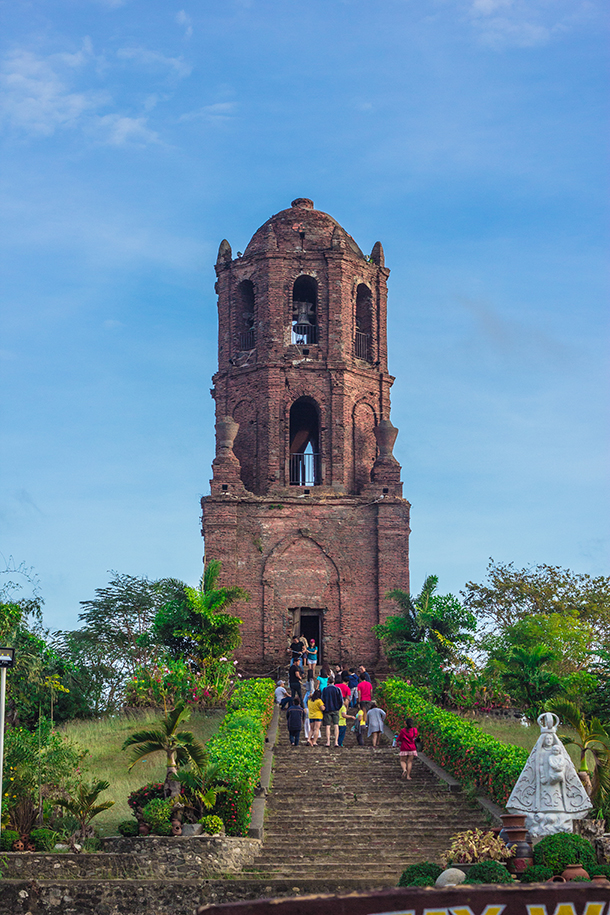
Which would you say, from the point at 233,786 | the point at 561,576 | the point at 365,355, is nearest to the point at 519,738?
the point at 233,786

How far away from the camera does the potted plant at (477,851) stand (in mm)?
13633

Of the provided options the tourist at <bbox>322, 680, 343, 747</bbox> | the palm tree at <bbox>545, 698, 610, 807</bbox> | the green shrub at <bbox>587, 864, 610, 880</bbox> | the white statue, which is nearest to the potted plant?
the white statue

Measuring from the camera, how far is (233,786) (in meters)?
16.2

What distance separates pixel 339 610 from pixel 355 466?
4.60 metres

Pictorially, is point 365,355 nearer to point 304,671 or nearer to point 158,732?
point 304,671

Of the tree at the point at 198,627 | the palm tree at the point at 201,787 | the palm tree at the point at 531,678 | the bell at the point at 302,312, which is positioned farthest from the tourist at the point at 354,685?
the bell at the point at 302,312

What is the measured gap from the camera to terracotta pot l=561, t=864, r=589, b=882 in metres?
12.6

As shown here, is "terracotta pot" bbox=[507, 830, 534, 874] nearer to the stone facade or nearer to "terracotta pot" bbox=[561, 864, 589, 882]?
"terracotta pot" bbox=[561, 864, 589, 882]

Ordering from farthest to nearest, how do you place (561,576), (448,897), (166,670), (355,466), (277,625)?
(561,576), (355,466), (277,625), (166,670), (448,897)

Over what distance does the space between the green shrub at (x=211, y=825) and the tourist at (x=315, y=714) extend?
5.90 m

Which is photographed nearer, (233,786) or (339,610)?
(233,786)

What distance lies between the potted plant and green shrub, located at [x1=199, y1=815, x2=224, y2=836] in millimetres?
3490

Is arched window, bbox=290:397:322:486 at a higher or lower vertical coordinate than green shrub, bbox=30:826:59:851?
higher

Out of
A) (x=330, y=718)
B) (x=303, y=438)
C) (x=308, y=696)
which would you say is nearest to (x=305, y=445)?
(x=303, y=438)
